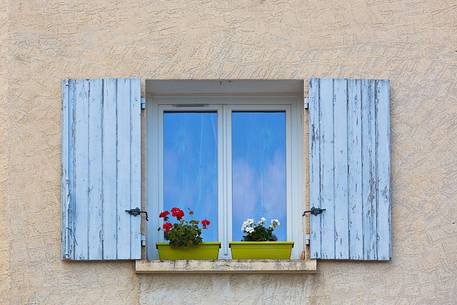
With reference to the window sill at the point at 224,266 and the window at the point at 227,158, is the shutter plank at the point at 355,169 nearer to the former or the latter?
the window sill at the point at 224,266

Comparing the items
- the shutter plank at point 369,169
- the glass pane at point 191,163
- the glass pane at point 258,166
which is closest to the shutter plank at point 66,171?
the glass pane at point 191,163

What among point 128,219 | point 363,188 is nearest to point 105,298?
point 128,219

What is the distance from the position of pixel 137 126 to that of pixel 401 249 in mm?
1946

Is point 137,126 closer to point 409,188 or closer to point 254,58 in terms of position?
point 254,58

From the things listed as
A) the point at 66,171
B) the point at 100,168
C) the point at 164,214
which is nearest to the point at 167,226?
the point at 164,214

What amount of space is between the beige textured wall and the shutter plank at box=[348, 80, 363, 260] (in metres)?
0.13

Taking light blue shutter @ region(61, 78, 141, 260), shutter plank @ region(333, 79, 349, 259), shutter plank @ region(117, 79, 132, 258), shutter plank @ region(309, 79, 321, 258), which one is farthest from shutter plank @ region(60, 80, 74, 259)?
shutter plank @ region(333, 79, 349, 259)

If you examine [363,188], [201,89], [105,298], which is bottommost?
[105,298]

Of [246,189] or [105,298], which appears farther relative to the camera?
[246,189]

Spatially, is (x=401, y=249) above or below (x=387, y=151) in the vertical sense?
below

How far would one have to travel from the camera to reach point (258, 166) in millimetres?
9531

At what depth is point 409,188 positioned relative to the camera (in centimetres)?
902

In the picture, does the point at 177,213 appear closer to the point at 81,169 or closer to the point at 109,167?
the point at 109,167

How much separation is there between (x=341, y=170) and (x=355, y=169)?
0.09 meters
